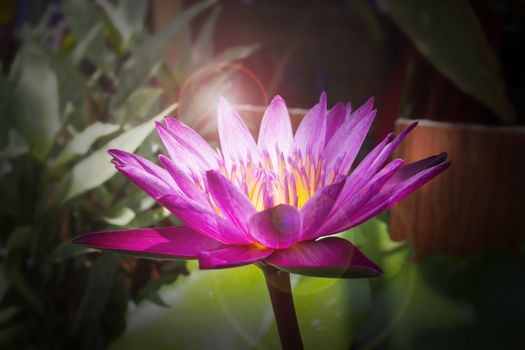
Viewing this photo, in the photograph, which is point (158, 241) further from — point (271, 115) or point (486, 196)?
point (486, 196)

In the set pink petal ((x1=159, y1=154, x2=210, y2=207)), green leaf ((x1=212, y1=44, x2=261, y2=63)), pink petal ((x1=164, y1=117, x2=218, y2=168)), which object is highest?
green leaf ((x1=212, y1=44, x2=261, y2=63))

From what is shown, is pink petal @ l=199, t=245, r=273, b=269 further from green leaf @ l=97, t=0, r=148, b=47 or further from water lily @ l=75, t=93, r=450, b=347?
green leaf @ l=97, t=0, r=148, b=47

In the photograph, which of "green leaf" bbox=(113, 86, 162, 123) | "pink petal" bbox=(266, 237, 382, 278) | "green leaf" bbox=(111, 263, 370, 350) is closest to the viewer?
"pink petal" bbox=(266, 237, 382, 278)

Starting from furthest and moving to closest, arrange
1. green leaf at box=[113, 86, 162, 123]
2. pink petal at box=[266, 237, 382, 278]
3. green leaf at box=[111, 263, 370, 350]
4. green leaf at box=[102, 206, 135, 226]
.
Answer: green leaf at box=[113, 86, 162, 123], green leaf at box=[102, 206, 135, 226], green leaf at box=[111, 263, 370, 350], pink petal at box=[266, 237, 382, 278]

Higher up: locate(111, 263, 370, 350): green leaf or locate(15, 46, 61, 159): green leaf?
locate(15, 46, 61, 159): green leaf

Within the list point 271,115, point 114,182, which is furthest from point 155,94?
point 271,115

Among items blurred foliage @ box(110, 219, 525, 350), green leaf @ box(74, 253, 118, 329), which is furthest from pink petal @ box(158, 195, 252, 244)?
green leaf @ box(74, 253, 118, 329)

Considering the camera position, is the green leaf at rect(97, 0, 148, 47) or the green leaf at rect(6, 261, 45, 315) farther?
the green leaf at rect(97, 0, 148, 47)
